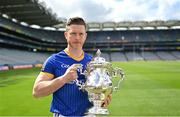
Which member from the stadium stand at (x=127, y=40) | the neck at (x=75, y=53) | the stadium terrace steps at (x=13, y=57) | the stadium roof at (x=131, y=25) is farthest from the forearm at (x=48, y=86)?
the stadium roof at (x=131, y=25)

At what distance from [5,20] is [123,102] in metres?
62.6

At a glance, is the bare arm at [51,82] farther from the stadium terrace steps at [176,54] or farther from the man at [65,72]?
the stadium terrace steps at [176,54]

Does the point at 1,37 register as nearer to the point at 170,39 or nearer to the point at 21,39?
the point at 21,39

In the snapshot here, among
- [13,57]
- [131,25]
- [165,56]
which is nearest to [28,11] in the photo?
[13,57]

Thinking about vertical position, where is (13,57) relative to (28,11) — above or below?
below

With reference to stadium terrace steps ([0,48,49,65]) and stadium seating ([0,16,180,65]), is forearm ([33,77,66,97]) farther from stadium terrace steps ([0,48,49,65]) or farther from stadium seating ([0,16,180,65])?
stadium seating ([0,16,180,65])

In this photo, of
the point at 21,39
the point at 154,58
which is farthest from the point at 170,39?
the point at 21,39

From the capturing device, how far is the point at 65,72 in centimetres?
341

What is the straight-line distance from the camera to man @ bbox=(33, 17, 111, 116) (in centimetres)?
337

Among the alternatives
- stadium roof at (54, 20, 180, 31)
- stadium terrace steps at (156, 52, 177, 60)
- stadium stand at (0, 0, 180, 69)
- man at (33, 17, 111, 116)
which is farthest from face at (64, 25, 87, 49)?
stadium terrace steps at (156, 52, 177, 60)

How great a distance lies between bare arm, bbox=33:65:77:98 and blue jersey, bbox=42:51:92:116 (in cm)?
12

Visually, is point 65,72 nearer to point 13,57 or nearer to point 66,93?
point 66,93

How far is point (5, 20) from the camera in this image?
72.7 m

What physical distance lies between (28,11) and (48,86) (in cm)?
6797
